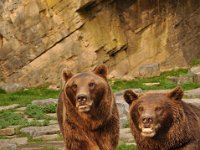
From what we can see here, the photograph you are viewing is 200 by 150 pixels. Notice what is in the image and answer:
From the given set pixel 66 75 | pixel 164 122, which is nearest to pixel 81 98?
pixel 66 75

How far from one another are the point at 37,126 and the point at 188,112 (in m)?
7.85

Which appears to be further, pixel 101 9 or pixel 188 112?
pixel 101 9

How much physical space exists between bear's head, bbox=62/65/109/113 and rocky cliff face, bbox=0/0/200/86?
15.3m

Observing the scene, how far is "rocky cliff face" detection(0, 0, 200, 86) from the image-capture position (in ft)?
79.3

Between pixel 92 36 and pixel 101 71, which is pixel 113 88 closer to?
pixel 92 36

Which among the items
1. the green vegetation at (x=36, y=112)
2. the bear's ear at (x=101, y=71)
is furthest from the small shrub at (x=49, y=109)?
the bear's ear at (x=101, y=71)

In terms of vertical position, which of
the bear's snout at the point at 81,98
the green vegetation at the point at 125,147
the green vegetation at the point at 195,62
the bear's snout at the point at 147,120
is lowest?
the green vegetation at the point at 195,62

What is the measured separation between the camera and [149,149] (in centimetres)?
723

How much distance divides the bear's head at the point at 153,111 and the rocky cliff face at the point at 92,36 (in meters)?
17.1

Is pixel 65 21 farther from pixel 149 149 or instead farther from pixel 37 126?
pixel 149 149

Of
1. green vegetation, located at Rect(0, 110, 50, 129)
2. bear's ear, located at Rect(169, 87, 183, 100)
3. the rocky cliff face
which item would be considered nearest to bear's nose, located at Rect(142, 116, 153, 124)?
bear's ear, located at Rect(169, 87, 183, 100)

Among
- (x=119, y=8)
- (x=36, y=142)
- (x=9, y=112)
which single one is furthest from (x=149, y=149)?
(x=119, y=8)

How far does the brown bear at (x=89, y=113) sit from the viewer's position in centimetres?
862

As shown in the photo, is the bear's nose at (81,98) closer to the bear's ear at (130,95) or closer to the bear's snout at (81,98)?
the bear's snout at (81,98)
